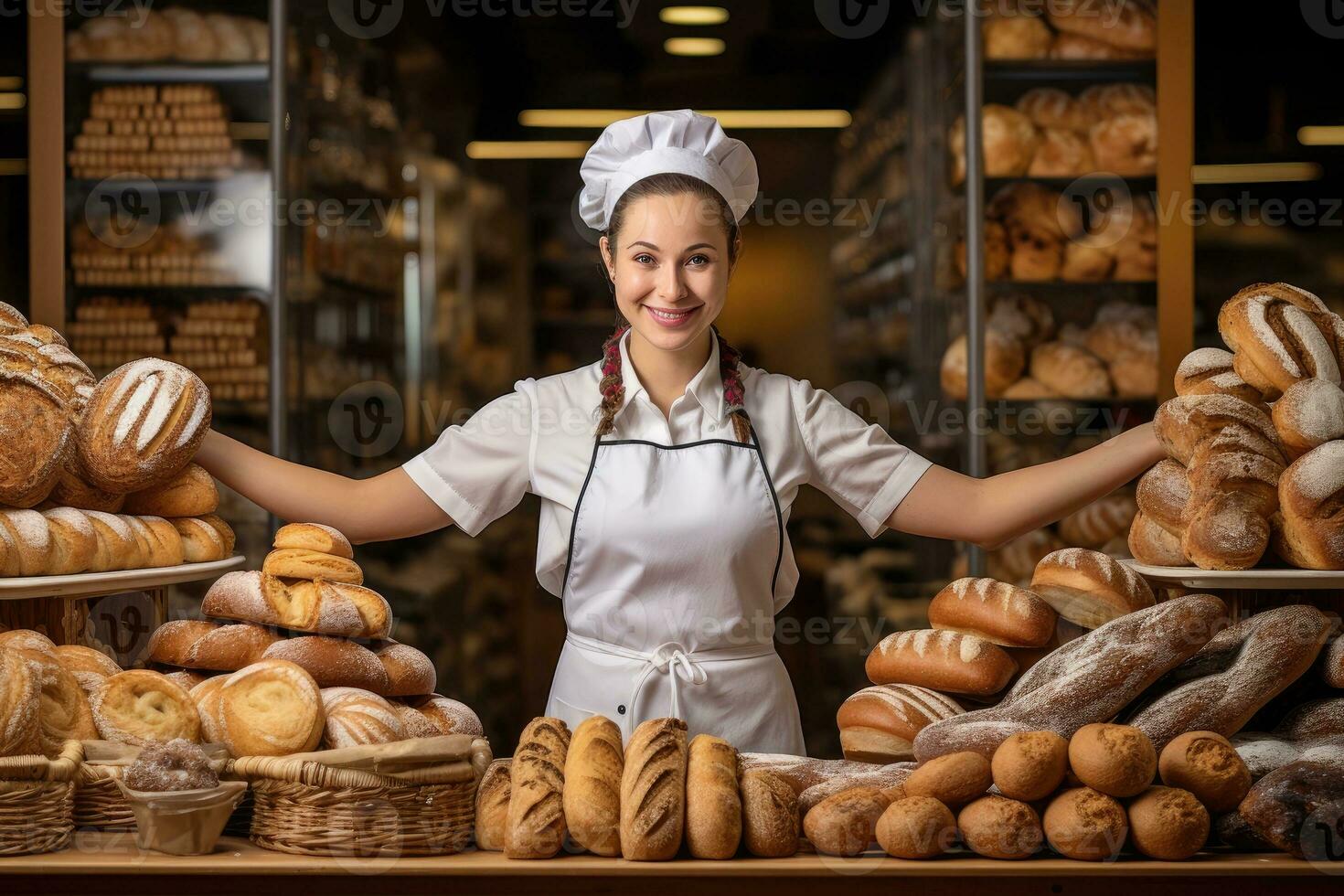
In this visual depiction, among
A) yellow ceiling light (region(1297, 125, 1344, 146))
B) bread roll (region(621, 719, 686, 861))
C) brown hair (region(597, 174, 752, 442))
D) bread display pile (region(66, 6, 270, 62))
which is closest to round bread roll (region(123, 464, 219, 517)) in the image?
brown hair (region(597, 174, 752, 442))

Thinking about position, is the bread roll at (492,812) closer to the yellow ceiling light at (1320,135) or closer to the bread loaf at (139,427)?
the bread loaf at (139,427)

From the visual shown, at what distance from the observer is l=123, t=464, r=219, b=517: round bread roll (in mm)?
1802

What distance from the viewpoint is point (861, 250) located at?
421 centimetres

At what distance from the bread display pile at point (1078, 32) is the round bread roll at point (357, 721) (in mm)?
2674

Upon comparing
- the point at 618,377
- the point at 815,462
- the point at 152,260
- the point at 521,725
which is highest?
the point at 152,260

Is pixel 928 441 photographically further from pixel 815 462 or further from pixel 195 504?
pixel 195 504

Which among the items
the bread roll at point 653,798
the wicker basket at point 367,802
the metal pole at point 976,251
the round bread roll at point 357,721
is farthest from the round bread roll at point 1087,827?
the metal pole at point 976,251

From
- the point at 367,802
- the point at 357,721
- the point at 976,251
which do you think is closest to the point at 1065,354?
the point at 976,251

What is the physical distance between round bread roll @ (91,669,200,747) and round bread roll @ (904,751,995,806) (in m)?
0.77

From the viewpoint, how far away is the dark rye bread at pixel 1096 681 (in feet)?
4.13

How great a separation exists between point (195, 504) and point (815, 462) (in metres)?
0.96

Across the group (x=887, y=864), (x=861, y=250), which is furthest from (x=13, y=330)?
(x=861, y=250)

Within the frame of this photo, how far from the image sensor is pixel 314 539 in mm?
1614

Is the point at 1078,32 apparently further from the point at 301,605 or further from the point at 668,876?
the point at 668,876
